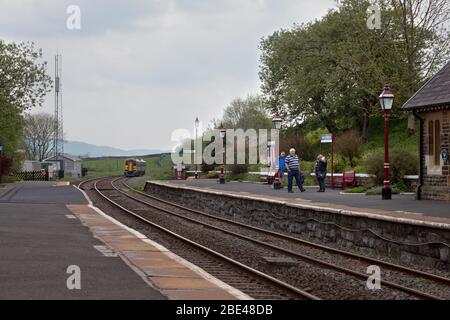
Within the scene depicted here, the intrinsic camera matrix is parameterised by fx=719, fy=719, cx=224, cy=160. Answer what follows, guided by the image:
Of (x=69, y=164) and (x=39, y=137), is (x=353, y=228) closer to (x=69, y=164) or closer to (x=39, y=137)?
(x=69, y=164)

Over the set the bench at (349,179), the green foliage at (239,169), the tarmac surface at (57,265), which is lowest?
the tarmac surface at (57,265)

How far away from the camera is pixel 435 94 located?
886 inches

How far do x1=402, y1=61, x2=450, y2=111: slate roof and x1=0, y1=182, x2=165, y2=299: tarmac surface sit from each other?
Answer: 11018mm

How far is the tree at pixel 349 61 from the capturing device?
134 feet

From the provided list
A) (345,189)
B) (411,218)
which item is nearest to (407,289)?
(411,218)

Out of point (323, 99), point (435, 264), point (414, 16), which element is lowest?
point (435, 264)

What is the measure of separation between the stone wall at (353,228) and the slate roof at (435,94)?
5.32 metres

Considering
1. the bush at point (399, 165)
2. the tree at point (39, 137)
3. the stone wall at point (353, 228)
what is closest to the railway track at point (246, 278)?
the stone wall at point (353, 228)

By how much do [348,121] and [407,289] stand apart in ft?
141

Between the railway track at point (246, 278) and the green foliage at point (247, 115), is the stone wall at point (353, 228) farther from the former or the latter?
the green foliage at point (247, 115)

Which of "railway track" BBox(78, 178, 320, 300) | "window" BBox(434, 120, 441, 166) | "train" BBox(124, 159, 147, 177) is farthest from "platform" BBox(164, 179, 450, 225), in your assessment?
"train" BBox(124, 159, 147, 177)

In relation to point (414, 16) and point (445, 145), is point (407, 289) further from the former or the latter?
point (414, 16)

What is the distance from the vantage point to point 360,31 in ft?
144

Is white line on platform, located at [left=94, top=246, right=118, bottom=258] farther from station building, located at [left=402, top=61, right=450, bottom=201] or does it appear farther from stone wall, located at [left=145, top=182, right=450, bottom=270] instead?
station building, located at [left=402, top=61, right=450, bottom=201]
